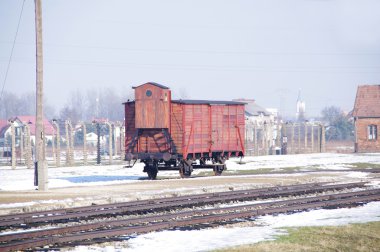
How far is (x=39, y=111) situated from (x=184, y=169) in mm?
9608

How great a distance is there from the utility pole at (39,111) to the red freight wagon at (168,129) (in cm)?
686

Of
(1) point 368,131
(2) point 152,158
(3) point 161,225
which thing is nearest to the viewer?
(3) point 161,225

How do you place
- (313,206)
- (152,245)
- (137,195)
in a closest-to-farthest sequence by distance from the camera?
(152,245) → (313,206) → (137,195)

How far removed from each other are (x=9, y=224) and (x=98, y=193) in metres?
8.02

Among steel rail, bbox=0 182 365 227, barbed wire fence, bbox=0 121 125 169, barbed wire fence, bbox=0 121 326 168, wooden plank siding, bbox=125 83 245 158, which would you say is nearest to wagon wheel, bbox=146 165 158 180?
wooden plank siding, bbox=125 83 245 158

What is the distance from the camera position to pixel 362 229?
14.2 meters

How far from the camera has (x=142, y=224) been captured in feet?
50.6

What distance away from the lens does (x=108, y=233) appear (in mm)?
13344

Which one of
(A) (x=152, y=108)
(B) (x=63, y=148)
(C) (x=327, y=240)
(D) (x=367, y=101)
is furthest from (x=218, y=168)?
(B) (x=63, y=148)

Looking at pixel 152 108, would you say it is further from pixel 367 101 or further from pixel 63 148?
pixel 63 148

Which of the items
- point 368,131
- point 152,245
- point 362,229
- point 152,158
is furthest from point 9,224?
point 368,131

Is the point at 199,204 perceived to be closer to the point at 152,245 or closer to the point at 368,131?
the point at 152,245

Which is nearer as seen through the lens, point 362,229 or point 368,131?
point 362,229

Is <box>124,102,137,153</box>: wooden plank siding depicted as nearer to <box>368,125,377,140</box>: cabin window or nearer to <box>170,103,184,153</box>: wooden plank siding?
<box>170,103,184,153</box>: wooden plank siding
